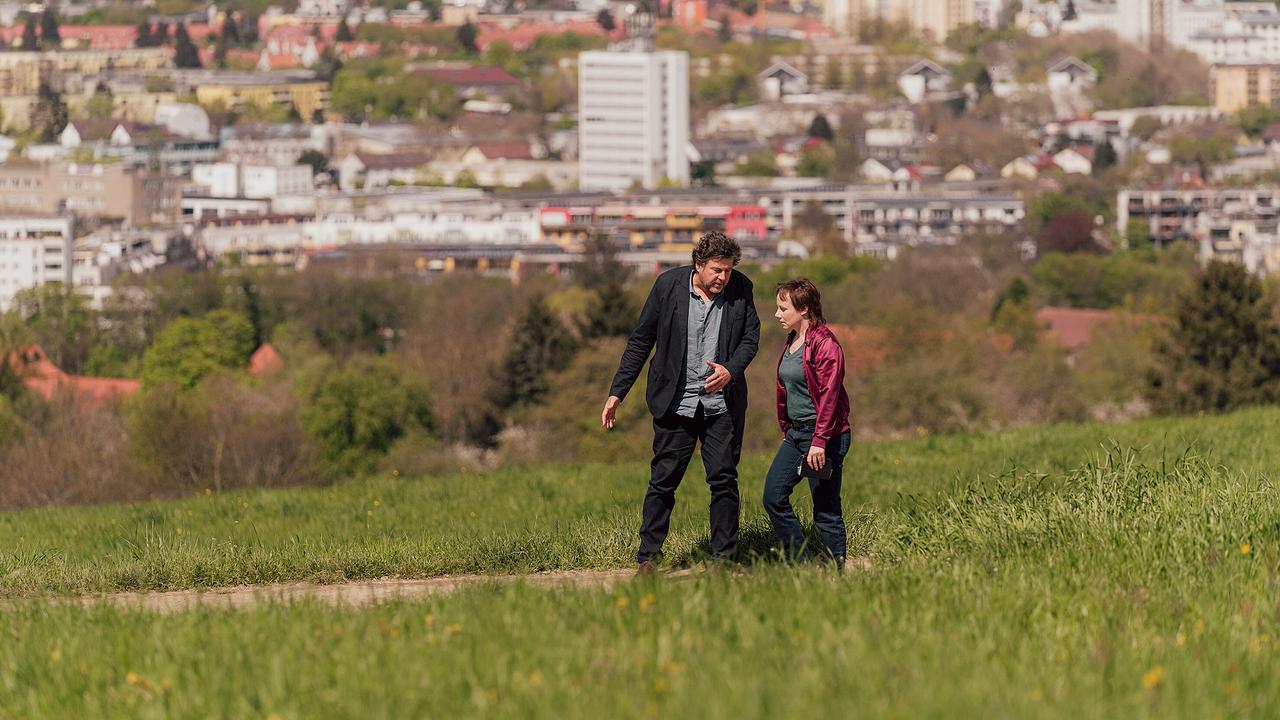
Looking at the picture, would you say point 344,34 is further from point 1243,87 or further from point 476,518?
point 476,518

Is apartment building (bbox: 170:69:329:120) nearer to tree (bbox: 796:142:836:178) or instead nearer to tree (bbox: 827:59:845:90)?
tree (bbox: 827:59:845:90)

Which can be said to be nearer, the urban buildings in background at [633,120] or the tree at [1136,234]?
the tree at [1136,234]

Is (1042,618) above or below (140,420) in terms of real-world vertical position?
above

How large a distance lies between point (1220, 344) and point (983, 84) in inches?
4451

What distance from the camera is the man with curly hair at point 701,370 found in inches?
235

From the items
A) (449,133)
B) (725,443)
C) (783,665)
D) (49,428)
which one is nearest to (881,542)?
(725,443)

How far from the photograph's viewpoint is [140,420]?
2692 cm

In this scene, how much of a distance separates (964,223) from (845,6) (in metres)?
86.1

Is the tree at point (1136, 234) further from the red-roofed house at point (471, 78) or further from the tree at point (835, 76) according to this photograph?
the tree at point (835, 76)

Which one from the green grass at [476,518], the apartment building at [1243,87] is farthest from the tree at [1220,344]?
the apartment building at [1243,87]

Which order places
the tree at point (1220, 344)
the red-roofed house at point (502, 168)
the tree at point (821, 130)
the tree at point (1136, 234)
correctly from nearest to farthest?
the tree at point (1220, 344) < the tree at point (1136, 234) < the red-roofed house at point (502, 168) < the tree at point (821, 130)

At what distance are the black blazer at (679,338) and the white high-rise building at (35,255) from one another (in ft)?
273

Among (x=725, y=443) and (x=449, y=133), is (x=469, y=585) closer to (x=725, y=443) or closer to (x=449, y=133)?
(x=725, y=443)

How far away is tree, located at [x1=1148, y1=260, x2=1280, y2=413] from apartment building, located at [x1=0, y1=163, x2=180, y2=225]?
88457 mm
